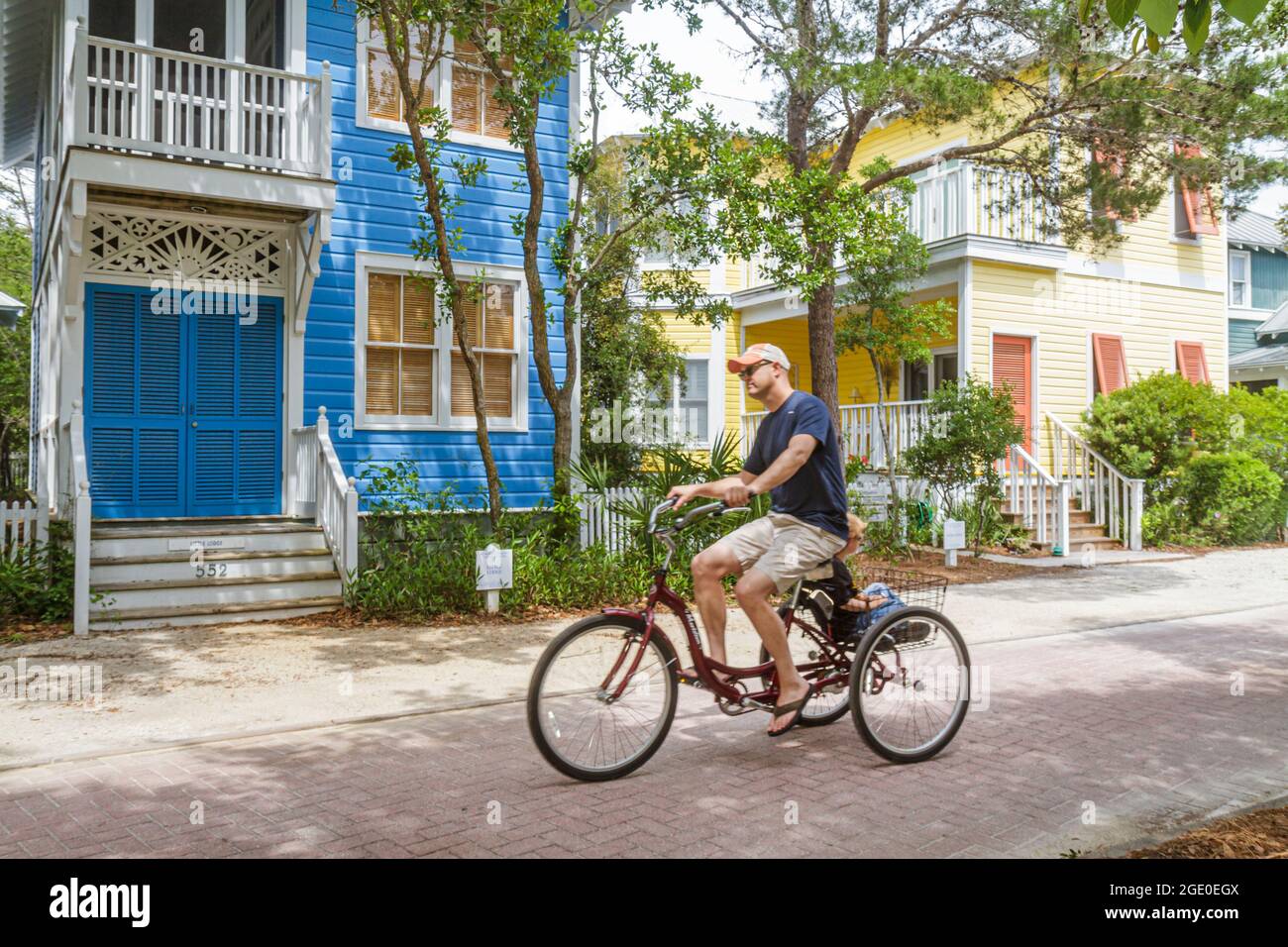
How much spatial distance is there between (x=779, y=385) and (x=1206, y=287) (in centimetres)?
1990

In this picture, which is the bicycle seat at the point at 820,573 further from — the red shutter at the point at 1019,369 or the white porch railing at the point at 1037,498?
the red shutter at the point at 1019,369

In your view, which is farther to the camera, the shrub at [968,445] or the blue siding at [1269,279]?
the blue siding at [1269,279]

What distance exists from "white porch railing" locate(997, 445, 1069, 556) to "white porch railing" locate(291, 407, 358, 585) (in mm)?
9638

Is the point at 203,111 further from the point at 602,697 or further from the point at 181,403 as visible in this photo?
the point at 602,697

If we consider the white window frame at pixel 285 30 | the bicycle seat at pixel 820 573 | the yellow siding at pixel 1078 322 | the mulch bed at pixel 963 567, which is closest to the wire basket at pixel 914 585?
the bicycle seat at pixel 820 573

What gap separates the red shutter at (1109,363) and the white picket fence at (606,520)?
11836mm

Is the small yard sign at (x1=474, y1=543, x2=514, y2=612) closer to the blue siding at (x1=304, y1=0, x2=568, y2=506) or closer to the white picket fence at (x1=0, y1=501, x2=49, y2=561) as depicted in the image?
the blue siding at (x1=304, y1=0, x2=568, y2=506)

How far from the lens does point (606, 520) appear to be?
12.0 meters

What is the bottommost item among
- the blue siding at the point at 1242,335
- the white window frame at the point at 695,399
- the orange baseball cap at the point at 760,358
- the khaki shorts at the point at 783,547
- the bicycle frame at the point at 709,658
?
the bicycle frame at the point at 709,658

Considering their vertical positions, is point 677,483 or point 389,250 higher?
point 389,250

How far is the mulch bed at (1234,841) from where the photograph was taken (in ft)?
13.1

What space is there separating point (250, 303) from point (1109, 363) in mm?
15712

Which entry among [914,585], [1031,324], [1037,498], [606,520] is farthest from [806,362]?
[914,585]

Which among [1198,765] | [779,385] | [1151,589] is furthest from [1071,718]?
[1151,589]
